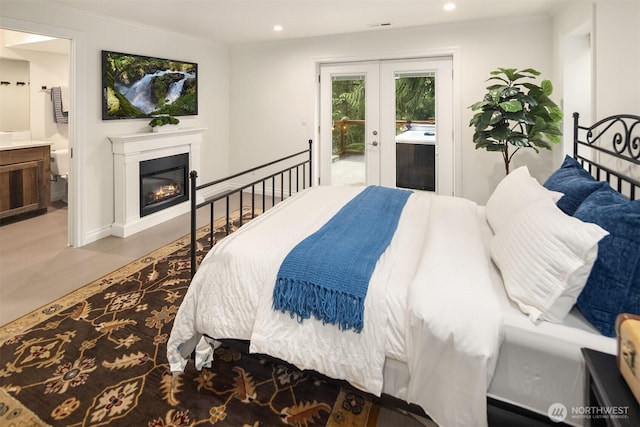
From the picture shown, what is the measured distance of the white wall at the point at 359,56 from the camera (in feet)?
14.2

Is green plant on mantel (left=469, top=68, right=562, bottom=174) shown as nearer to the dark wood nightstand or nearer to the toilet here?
the dark wood nightstand

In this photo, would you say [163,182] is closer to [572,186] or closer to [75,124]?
[75,124]

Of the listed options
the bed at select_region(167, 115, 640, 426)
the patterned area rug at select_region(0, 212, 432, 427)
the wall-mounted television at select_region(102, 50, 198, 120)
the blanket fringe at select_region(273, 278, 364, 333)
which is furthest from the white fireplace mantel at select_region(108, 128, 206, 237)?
the blanket fringe at select_region(273, 278, 364, 333)

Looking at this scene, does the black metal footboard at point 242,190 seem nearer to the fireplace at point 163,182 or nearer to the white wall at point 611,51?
the fireplace at point 163,182

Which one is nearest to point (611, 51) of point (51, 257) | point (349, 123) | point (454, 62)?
point (454, 62)

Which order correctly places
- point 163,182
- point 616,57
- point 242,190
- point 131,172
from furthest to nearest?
point 163,182, point 131,172, point 242,190, point 616,57

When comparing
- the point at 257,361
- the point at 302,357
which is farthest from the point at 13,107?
the point at 302,357

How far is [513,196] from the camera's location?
2.05 meters

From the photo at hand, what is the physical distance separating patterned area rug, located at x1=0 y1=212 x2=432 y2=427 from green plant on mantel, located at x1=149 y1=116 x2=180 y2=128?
2678 mm

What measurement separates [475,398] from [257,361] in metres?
1.18

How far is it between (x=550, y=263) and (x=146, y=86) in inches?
184

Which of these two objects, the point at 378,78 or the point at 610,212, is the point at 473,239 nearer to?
the point at 610,212

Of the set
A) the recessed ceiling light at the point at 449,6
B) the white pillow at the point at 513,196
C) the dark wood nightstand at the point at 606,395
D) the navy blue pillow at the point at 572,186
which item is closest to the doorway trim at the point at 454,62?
the recessed ceiling light at the point at 449,6

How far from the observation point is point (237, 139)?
20.2 feet
